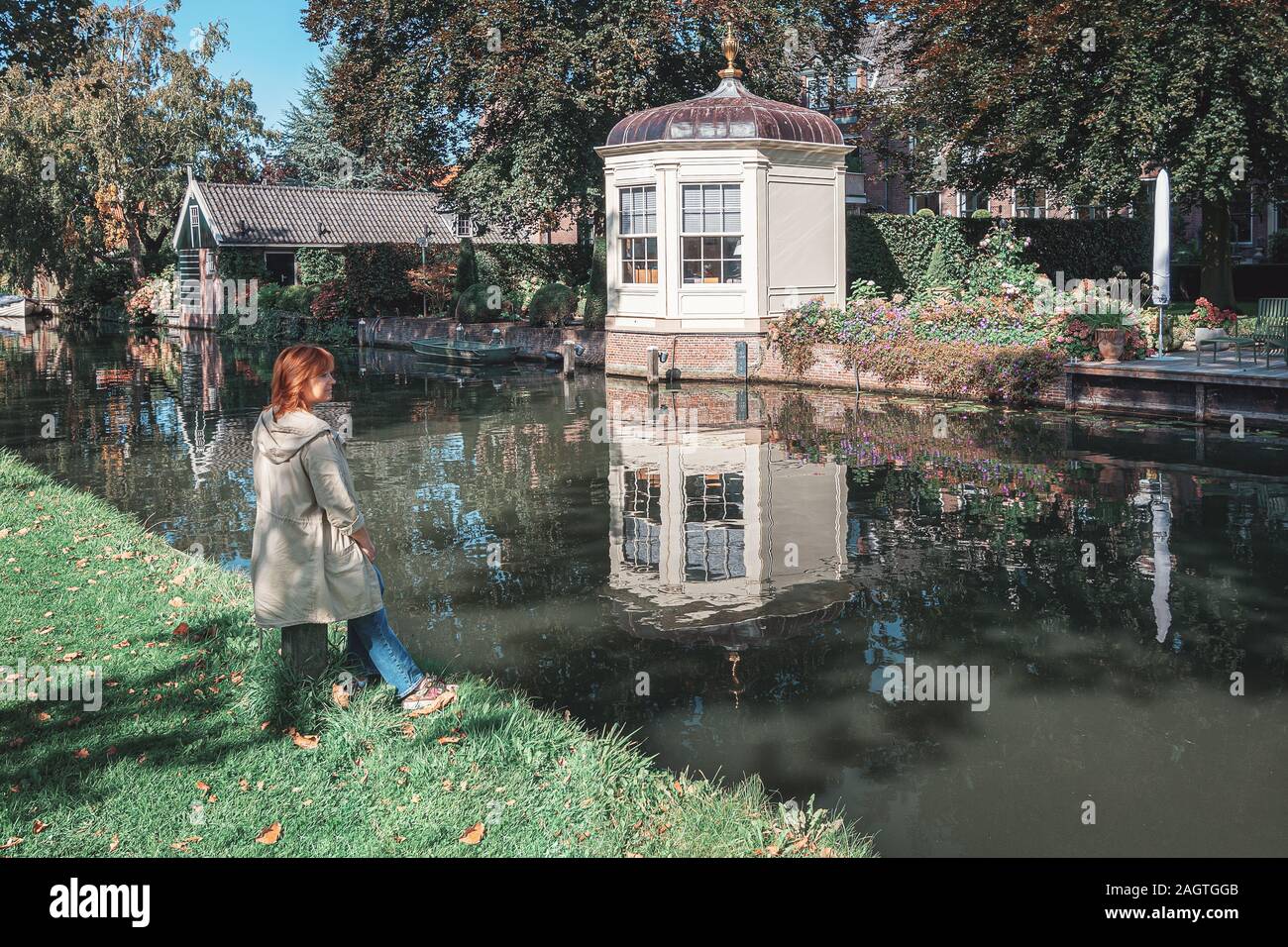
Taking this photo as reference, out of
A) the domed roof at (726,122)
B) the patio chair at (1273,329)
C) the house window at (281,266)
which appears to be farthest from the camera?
the house window at (281,266)

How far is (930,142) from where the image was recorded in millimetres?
29875

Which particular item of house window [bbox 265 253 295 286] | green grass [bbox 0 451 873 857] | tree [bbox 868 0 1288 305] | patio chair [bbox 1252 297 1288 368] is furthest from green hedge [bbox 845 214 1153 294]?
house window [bbox 265 253 295 286]

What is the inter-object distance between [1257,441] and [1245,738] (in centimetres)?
1084

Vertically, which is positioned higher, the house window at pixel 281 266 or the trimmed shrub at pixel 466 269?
the house window at pixel 281 266

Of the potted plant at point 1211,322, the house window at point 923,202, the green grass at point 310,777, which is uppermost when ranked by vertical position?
the house window at point 923,202

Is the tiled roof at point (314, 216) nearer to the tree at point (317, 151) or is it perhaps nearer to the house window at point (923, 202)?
the tree at point (317, 151)

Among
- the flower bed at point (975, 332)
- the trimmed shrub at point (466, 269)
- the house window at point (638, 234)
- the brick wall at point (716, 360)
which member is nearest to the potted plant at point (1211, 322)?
the flower bed at point (975, 332)

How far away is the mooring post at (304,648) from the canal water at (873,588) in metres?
1.32

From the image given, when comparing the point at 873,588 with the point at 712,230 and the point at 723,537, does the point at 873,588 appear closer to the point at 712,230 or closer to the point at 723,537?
the point at 723,537

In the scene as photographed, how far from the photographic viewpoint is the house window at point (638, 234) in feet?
85.6

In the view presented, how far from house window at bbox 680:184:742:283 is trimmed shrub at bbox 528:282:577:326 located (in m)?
8.15
